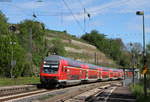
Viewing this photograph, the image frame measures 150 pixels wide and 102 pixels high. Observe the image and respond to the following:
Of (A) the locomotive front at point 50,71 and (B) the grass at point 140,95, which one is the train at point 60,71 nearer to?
(A) the locomotive front at point 50,71

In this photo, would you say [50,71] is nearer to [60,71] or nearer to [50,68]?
[50,68]

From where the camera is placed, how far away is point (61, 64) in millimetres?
38688

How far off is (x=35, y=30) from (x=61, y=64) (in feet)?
247

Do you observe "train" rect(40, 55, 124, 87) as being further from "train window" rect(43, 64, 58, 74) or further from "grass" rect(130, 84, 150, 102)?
"grass" rect(130, 84, 150, 102)

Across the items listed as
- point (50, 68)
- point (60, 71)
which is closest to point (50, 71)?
point (50, 68)

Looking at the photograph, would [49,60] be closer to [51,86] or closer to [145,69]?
[51,86]

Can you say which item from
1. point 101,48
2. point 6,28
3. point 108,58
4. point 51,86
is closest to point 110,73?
point 6,28

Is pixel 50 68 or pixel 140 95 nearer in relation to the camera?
pixel 140 95

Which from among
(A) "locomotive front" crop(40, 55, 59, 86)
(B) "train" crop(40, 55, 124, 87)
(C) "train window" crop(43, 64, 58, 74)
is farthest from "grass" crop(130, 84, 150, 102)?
(C) "train window" crop(43, 64, 58, 74)

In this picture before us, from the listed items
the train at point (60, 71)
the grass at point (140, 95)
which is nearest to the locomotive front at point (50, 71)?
the train at point (60, 71)

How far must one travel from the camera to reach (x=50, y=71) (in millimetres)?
38188

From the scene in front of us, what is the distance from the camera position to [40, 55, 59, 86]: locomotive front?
37781 mm

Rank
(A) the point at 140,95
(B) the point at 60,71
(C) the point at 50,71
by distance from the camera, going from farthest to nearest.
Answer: (B) the point at 60,71 → (C) the point at 50,71 → (A) the point at 140,95

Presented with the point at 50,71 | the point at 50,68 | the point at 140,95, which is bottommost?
the point at 140,95
